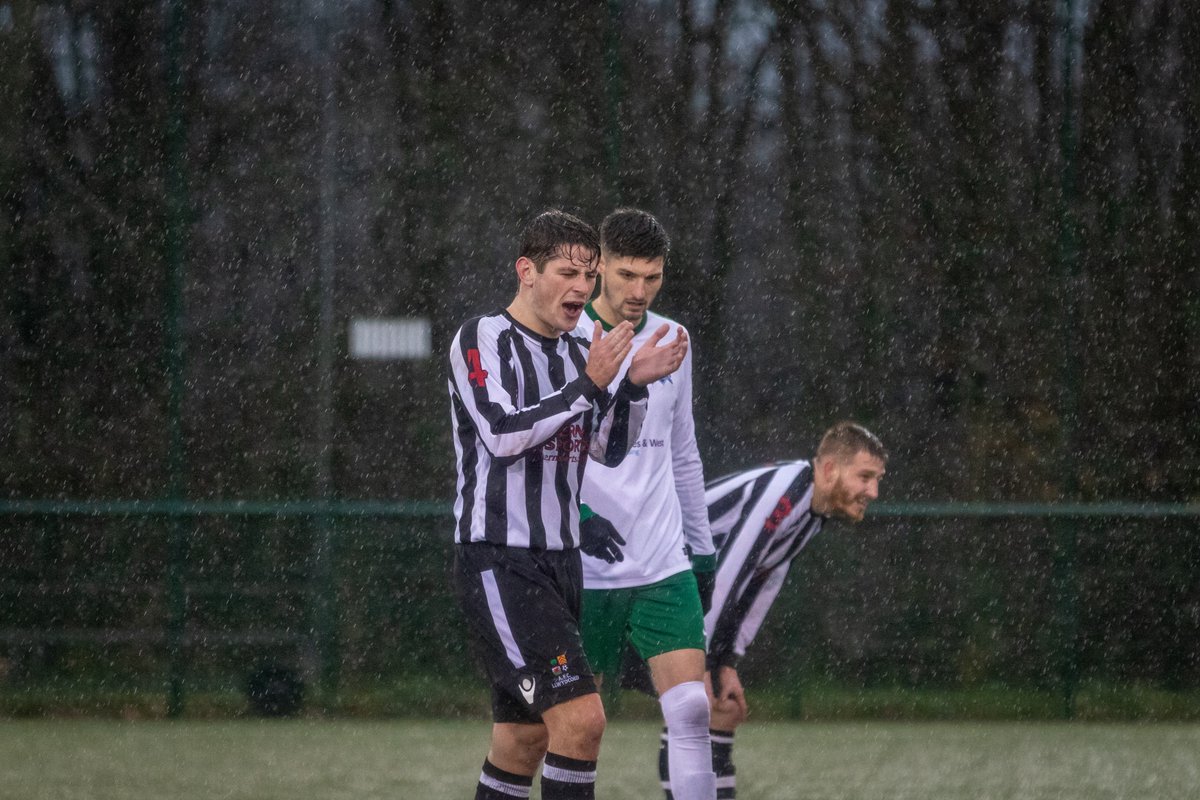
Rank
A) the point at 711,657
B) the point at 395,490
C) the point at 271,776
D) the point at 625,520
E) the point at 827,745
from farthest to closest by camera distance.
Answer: the point at 395,490
the point at 827,745
the point at 271,776
the point at 711,657
the point at 625,520

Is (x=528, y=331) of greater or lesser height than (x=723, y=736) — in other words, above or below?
above

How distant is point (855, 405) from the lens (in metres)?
8.09

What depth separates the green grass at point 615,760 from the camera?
5375 millimetres

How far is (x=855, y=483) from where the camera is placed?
471 centimetres

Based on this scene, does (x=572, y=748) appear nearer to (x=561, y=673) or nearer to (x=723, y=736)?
(x=561, y=673)

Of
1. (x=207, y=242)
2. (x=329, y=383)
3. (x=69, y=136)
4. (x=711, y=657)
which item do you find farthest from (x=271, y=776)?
(x=69, y=136)

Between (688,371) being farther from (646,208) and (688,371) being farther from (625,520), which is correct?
(646,208)

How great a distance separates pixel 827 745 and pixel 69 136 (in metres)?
4.60

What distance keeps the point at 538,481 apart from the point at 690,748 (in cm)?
91

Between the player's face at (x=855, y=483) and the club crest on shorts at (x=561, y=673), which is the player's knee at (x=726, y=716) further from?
the club crest on shorts at (x=561, y=673)

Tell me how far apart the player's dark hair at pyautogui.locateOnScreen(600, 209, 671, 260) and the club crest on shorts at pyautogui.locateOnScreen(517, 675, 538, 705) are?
1132 mm

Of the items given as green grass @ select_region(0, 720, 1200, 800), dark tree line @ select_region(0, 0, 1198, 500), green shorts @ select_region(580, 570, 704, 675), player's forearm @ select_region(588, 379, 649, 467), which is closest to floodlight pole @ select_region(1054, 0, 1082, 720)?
dark tree line @ select_region(0, 0, 1198, 500)

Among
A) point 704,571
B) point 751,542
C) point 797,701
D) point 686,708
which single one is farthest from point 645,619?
point 797,701

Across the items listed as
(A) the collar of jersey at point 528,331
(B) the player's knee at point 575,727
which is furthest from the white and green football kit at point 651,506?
(B) the player's knee at point 575,727
